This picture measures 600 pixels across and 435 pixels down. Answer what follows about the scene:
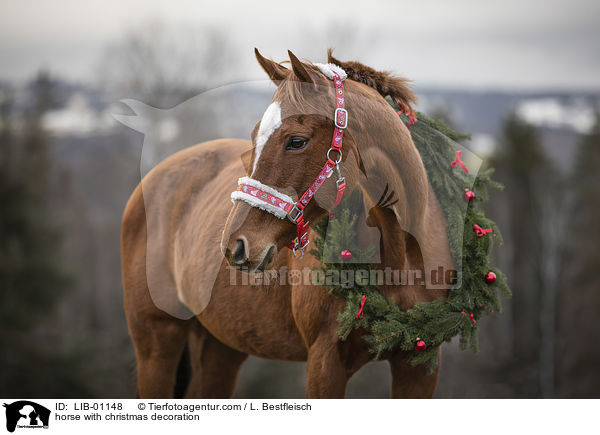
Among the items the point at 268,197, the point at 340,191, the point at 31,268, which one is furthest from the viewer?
the point at 31,268

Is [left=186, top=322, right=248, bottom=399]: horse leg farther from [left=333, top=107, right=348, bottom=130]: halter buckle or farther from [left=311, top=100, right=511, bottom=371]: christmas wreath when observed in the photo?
[left=333, top=107, right=348, bottom=130]: halter buckle

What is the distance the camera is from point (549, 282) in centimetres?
1122

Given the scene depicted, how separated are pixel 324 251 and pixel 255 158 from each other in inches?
22.3

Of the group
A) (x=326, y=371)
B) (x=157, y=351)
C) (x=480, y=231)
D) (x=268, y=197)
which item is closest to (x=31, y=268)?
(x=157, y=351)

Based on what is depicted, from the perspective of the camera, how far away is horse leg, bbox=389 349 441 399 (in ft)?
7.95

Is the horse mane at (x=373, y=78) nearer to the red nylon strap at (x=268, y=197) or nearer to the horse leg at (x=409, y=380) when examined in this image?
the red nylon strap at (x=268, y=197)

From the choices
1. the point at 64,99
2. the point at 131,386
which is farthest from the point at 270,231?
the point at 64,99

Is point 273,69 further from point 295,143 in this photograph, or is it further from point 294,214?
point 294,214

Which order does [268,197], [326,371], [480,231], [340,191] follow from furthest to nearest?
[480,231] < [326,371] < [340,191] < [268,197]

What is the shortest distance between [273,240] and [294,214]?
0.12 m

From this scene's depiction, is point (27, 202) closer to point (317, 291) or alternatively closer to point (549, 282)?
point (317, 291)

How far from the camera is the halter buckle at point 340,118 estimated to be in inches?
75.6
